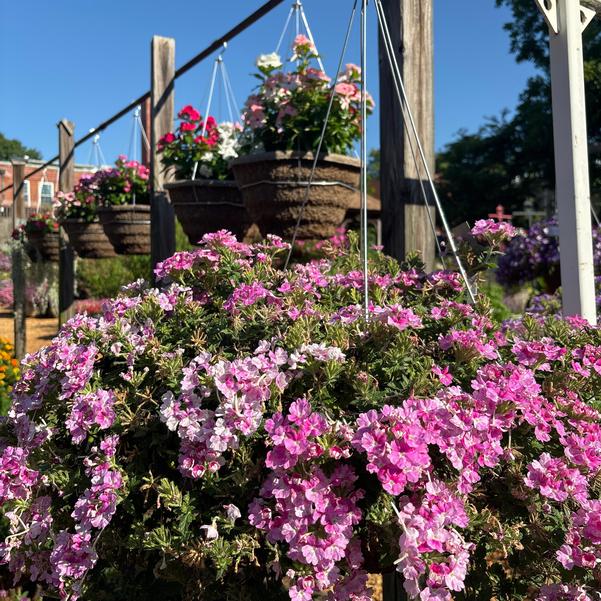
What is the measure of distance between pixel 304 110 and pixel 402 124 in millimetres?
606

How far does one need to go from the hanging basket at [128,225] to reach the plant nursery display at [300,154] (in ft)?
5.16

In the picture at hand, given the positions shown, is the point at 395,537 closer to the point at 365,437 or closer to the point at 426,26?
the point at 365,437

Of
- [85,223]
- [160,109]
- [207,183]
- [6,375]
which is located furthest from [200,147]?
[6,375]

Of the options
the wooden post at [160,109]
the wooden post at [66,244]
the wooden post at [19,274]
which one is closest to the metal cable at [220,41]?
the wooden post at [160,109]

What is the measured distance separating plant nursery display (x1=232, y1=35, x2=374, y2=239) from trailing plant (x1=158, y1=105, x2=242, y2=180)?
1.74 ft

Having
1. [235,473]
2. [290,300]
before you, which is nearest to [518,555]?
[235,473]

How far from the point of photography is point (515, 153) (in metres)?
20.9

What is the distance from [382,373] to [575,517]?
402mm

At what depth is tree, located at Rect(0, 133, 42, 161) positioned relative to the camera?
48412 mm

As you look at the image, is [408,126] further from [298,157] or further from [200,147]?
[200,147]

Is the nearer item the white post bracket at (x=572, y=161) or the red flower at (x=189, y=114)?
the white post bracket at (x=572, y=161)

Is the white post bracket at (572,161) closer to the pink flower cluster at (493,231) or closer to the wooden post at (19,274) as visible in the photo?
the pink flower cluster at (493,231)

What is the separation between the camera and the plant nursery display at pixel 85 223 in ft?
15.9

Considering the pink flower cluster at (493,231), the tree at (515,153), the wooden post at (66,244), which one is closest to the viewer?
the pink flower cluster at (493,231)
